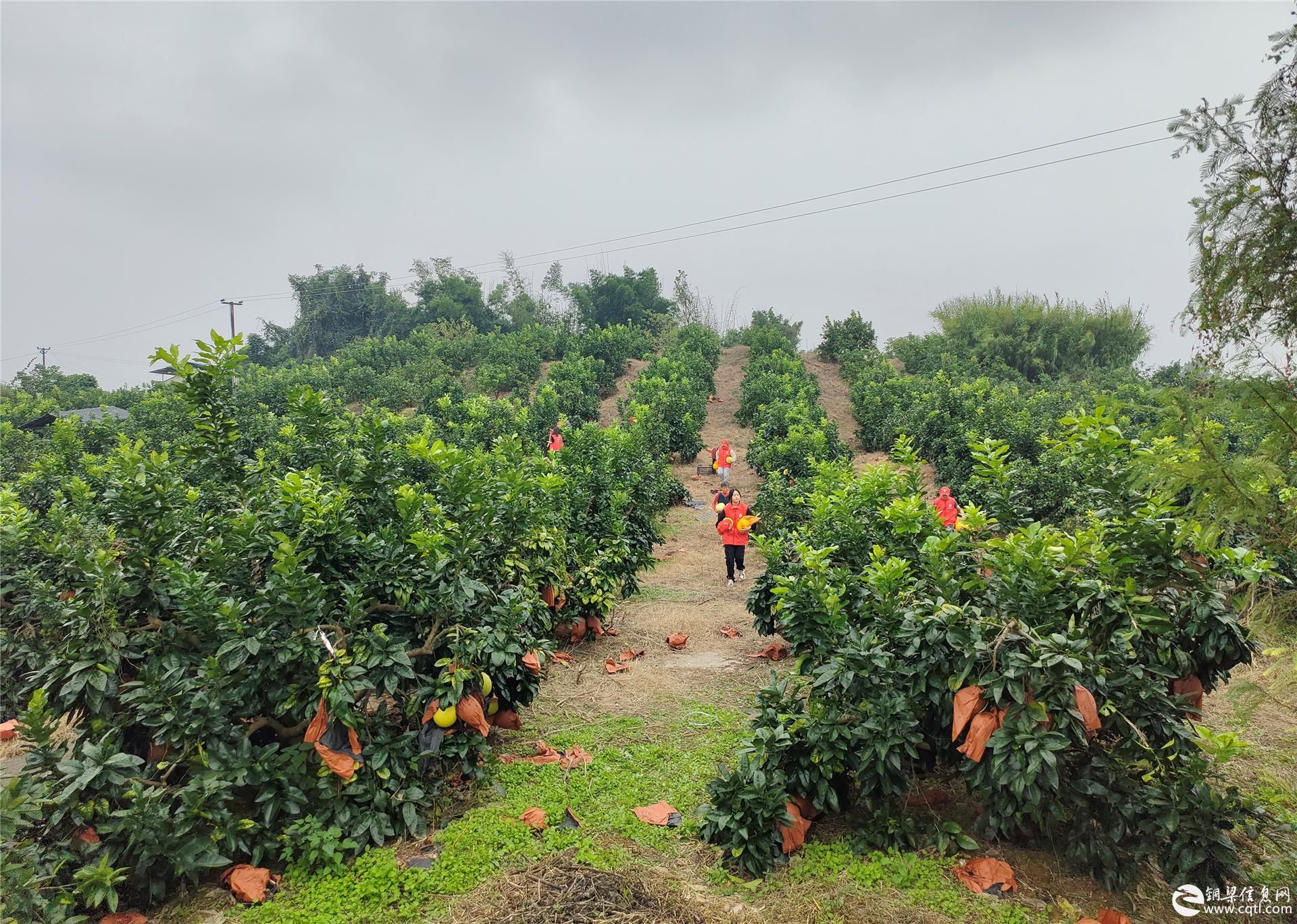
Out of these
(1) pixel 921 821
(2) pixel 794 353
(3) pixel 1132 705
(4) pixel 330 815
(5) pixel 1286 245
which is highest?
(2) pixel 794 353

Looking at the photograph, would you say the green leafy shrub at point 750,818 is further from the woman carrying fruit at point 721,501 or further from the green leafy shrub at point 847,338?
the green leafy shrub at point 847,338

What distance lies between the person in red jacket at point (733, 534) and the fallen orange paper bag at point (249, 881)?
20.6ft

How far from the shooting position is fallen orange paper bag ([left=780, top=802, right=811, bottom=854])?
3.39 meters

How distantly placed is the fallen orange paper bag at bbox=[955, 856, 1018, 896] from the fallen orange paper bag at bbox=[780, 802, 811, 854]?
672mm

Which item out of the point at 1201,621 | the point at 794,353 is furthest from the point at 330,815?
the point at 794,353

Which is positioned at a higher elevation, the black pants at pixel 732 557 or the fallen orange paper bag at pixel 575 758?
the black pants at pixel 732 557

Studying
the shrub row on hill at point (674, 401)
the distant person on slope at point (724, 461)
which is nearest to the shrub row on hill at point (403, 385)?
the shrub row on hill at point (674, 401)

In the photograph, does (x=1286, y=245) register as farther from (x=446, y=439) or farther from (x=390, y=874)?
(x=446, y=439)

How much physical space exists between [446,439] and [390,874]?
39.8 ft

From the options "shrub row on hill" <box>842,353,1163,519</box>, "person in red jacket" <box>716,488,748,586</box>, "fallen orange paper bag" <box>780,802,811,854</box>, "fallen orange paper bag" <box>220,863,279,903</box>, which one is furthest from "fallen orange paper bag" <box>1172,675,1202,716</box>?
"shrub row on hill" <box>842,353,1163,519</box>

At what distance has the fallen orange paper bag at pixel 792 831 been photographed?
3.39 meters

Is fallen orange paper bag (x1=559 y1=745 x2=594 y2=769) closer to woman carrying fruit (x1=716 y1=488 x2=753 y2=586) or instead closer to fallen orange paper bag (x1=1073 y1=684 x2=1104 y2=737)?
fallen orange paper bag (x1=1073 y1=684 x2=1104 y2=737)

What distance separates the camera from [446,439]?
14.8 metres

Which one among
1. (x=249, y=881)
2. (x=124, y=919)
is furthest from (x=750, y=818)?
(x=124, y=919)
